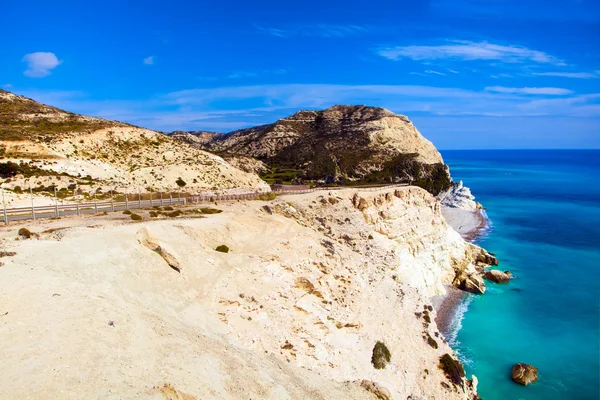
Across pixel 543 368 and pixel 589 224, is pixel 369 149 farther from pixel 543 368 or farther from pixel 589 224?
pixel 543 368

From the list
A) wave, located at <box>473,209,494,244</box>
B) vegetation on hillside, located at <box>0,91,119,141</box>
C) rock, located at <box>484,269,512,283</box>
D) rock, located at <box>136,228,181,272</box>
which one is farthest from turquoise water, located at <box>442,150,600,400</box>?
vegetation on hillside, located at <box>0,91,119,141</box>

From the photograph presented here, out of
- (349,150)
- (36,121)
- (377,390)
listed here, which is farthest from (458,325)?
(349,150)

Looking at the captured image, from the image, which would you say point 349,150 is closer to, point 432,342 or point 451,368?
point 432,342

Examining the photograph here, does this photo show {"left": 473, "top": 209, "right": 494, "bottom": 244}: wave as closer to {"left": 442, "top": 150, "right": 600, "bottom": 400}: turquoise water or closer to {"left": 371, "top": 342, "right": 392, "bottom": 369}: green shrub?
{"left": 442, "top": 150, "right": 600, "bottom": 400}: turquoise water

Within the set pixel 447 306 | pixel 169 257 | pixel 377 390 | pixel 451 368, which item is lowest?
pixel 451 368

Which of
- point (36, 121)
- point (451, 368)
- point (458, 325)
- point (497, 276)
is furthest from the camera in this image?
point (36, 121)

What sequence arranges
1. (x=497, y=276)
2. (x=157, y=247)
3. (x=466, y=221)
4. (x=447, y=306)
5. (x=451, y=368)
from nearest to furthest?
1. (x=157, y=247)
2. (x=451, y=368)
3. (x=447, y=306)
4. (x=497, y=276)
5. (x=466, y=221)
